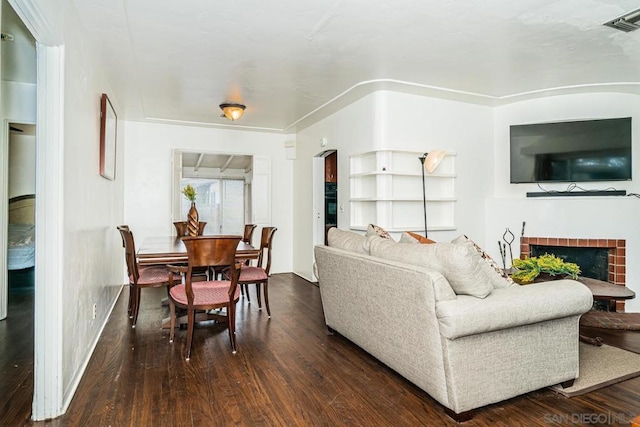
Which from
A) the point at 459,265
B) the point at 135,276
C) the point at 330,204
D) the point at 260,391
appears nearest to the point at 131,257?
the point at 135,276

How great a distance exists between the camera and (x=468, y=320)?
1854mm

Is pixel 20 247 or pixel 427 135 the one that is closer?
pixel 427 135

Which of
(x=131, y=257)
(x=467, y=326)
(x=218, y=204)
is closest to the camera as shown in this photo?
(x=467, y=326)

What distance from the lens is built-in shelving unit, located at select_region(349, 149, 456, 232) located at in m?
4.21

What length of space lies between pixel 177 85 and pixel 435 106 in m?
2.97

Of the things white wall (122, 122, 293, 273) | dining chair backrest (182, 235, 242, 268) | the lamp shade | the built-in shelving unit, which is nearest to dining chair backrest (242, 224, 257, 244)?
the built-in shelving unit

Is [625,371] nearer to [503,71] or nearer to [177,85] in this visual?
[503,71]

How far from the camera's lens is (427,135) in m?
4.45

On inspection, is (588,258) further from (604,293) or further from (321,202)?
(321,202)

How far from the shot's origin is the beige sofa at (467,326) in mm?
1925

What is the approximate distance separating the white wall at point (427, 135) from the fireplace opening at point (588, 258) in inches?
35.0

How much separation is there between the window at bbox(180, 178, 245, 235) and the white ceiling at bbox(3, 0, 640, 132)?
17.7 ft

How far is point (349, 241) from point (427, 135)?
2.11m

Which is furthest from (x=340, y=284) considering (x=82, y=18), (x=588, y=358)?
(x=82, y=18)
